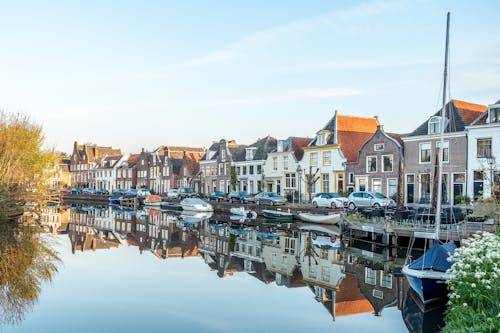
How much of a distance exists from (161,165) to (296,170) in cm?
4117

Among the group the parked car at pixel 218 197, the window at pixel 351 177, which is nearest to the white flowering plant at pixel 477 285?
the window at pixel 351 177

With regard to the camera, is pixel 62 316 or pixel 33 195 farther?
pixel 33 195

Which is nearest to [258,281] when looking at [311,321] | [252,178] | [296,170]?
[311,321]

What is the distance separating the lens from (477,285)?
1178 cm

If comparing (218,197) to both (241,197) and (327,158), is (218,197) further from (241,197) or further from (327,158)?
(327,158)

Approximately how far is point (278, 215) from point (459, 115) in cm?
1860

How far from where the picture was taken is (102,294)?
18125 millimetres

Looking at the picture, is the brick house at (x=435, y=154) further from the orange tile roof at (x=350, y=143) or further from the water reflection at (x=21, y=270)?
the water reflection at (x=21, y=270)

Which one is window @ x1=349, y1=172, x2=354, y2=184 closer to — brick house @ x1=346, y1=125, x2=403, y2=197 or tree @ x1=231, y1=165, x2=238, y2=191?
brick house @ x1=346, y1=125, x2=403, y2=197

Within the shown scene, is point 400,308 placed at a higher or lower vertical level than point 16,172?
lower

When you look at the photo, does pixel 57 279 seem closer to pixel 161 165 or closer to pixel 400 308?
pixel 400 308

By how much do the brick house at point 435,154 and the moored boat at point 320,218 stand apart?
772cm

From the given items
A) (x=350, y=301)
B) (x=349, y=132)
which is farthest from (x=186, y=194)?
(x=350, y=301)

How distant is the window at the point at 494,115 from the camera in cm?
3756
